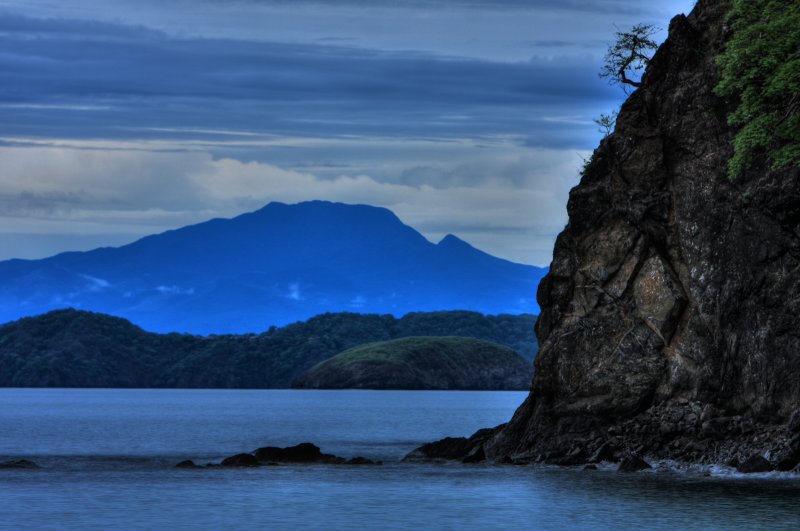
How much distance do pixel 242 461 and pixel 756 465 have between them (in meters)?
34.5

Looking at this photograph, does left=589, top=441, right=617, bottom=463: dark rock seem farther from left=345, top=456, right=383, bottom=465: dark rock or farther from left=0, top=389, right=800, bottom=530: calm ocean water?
left=345, top=456, right=383, bottom=465: dark rock

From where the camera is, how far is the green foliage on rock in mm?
63562

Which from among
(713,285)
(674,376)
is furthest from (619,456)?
(713,285)

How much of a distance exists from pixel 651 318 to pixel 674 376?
145 inches

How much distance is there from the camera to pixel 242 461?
82875mm

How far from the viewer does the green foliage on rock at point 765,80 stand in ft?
209

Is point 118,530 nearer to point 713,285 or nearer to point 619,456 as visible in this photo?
point 619,456

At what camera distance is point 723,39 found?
7181 centimetres

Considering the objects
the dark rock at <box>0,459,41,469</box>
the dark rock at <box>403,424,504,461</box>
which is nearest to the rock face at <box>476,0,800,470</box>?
the dark rock at <box>403,424,504,461</box>

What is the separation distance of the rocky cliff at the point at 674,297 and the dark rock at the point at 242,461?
15.7m

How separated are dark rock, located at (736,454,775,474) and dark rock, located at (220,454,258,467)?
32.5 metres

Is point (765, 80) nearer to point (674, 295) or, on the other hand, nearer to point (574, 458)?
point (674, 295)

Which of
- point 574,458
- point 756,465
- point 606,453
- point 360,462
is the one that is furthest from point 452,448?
point 756,465

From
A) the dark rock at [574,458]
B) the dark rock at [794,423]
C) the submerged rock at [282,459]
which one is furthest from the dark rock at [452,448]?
the dark rock at [794,423]
